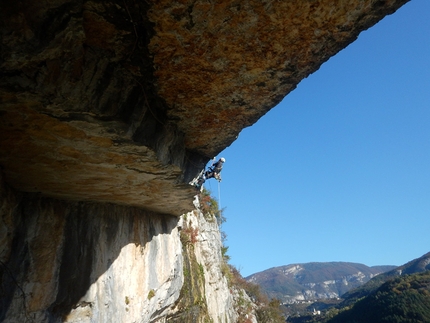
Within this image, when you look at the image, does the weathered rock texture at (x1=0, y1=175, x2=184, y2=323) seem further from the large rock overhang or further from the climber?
the climber

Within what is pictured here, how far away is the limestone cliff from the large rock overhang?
2cm

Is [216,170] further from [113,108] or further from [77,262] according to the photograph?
[113,108]

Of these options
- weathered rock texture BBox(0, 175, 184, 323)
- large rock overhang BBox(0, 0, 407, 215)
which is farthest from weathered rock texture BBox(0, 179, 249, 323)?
large rock overhang BBox(0, 0, 407, 215)

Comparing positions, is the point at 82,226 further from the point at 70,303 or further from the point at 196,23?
the point at 196,23

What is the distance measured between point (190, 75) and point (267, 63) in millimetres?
1061

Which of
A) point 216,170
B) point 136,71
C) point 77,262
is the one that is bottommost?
point 77,262

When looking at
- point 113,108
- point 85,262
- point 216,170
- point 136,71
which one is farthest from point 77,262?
point 216,170

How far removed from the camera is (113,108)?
3.65 m

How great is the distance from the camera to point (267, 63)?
3.99 meters

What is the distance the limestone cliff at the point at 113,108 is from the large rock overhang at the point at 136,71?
2 centimetres

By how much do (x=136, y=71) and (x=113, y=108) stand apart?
65 cm

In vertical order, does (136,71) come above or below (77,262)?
above

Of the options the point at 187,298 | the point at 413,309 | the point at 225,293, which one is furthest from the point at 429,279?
the point at 187,298

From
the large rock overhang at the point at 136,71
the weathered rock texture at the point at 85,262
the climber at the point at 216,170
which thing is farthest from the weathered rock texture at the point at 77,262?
the climber at the point at 216,170
